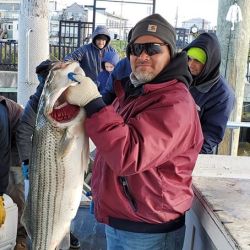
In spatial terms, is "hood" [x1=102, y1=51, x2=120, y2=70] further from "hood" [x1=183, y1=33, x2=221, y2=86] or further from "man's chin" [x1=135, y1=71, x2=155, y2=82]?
"man's chin" [x1=135, y1=71, x2=155, y2=82]

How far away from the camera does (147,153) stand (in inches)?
81.1

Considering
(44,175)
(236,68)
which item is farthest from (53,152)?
(236,68)

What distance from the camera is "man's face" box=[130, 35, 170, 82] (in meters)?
2.41

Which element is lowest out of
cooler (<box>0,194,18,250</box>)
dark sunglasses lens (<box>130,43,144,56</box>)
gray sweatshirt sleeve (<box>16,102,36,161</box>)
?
cooler (<box>0,194,18,250</box>)

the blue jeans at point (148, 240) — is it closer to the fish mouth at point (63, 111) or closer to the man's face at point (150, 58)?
the fish mouth at point (63, 111)

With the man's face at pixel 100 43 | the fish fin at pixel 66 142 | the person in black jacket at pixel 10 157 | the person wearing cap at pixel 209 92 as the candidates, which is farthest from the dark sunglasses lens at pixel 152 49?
the man's face at pixel 100 43

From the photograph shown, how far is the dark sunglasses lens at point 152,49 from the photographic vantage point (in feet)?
7.90

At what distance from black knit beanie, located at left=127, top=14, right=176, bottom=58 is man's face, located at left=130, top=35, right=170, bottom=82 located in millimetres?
25

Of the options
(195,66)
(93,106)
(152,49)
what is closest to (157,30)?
(152,49)

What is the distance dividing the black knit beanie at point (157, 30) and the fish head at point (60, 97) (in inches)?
19.3

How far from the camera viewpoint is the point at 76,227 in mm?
4680

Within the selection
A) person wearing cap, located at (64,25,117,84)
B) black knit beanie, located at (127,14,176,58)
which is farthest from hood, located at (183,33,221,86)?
person wearing cap, located at (64,25,117,84)

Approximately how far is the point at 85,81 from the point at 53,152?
0.46 m

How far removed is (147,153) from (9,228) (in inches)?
76.1
